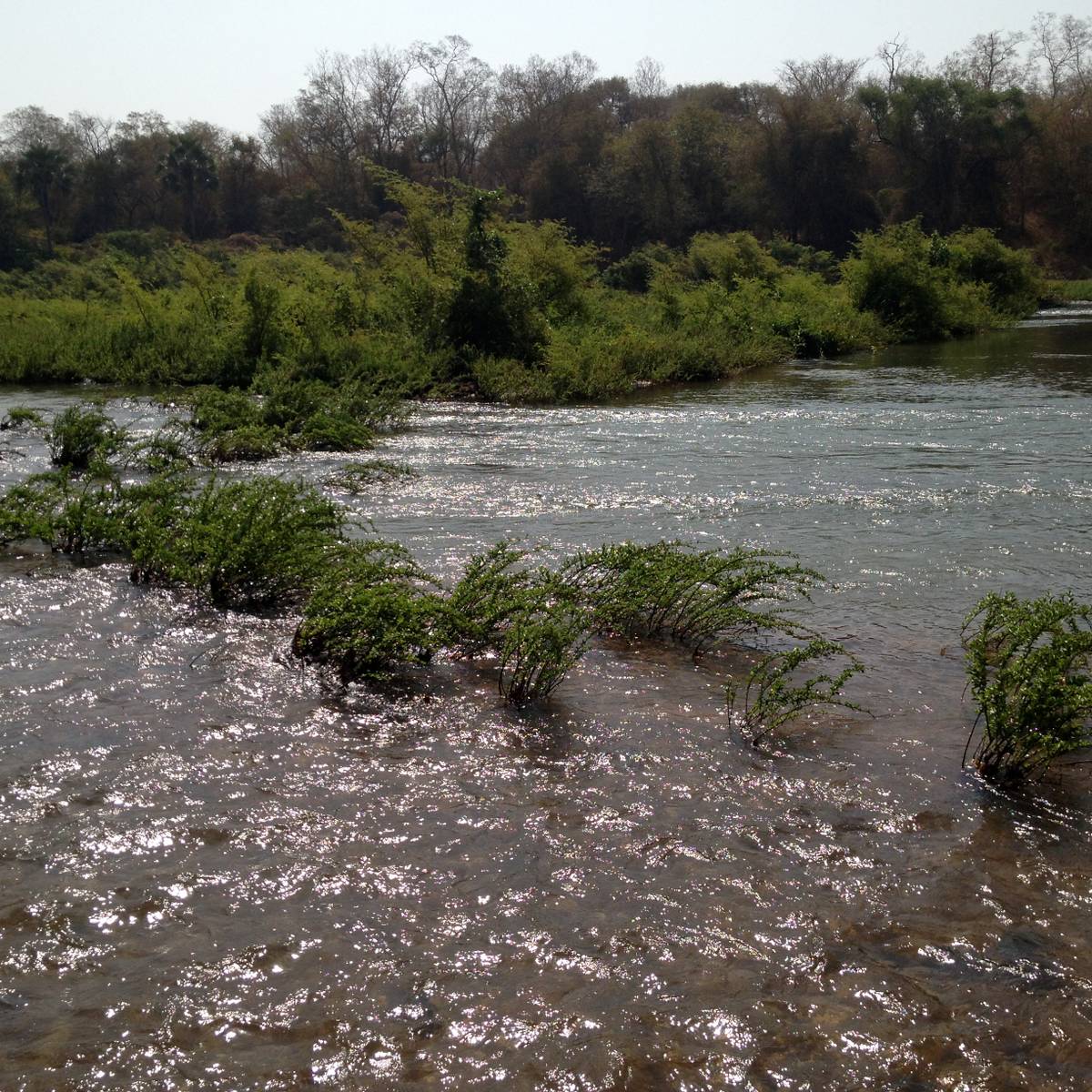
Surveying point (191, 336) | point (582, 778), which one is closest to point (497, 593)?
point (582, 778)

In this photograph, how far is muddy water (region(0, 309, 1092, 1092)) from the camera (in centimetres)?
278

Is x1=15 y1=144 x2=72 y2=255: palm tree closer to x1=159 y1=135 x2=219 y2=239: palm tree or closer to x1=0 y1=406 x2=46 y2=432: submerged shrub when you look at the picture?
x1=159 y1=135 x2=219 y2=239: palm tree

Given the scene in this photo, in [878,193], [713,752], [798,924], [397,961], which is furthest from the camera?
[878,193]

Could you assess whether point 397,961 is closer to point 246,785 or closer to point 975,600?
point 246,785

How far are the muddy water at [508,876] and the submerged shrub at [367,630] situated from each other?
173mm

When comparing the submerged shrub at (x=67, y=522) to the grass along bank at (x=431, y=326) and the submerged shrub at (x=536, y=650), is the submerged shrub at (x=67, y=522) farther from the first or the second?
the grass along bank at (x=431, y=326)

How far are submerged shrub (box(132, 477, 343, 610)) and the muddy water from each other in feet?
0.70

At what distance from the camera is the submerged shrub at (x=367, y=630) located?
5.15 metres

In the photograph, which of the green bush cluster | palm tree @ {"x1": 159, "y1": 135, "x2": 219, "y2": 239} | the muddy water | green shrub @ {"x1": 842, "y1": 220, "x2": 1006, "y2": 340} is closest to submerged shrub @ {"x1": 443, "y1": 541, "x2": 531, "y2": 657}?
the muddy water

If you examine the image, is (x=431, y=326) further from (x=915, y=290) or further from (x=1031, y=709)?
(x=1031, y=709)

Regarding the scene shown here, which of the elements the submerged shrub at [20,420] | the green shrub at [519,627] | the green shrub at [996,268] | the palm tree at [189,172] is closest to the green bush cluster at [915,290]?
the green shrub at [996,268]

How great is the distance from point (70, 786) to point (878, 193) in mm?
53772

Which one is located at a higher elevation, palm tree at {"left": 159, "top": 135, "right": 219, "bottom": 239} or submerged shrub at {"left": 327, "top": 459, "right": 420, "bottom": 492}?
palm tree at {"left": 159, "top": 135, "right": 219, "bottom": 239}

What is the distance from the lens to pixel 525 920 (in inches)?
130
